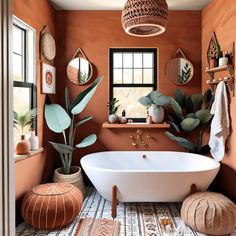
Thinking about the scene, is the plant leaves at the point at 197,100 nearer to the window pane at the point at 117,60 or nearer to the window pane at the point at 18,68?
the window pane at the point at 117,60

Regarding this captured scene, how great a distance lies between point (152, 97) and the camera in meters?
3.68

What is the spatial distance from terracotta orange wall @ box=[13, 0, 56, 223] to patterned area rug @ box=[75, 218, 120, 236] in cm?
73

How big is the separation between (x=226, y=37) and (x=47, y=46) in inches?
92.9

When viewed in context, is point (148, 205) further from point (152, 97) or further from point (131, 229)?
point (152, 97)

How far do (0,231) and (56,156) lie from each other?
3.07 metres

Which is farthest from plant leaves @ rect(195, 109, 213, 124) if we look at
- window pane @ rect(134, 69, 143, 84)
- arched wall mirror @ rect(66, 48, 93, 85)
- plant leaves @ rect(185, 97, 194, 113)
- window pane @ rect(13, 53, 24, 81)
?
window pane @ rect(13, 53, 24, 81)

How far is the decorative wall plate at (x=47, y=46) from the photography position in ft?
10.8

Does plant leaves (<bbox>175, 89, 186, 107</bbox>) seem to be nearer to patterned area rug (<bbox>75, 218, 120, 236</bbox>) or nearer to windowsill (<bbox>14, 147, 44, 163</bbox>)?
patterned area rug (<bbox>75, 218, 120, 236</bbox>)

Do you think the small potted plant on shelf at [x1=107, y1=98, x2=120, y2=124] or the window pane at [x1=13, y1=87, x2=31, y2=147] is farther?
the small potted plant on shelf at [x1=107, y1=98, x2=120, y2=124]

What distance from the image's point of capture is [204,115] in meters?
3.47

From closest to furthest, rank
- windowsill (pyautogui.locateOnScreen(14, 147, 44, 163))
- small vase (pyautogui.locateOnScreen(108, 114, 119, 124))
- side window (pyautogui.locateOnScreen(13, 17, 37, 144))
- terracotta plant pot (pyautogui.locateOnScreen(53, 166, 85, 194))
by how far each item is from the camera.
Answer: windowsill (pyautogui.locateOnScreen(14, 147, 44, 163))
side window (pyautogui.locateOnScreen(13, 17, 37, 144))
terracotta plant pot (pyautogui.locateOnScreen(53, 166, 85, 194))
small vase (pyautogui.locateOnScreen(108, 114, 119, 124))

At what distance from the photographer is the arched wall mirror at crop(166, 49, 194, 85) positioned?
3863 mm

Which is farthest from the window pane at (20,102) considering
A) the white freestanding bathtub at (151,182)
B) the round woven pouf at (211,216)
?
the round woven pouf at (211,216)

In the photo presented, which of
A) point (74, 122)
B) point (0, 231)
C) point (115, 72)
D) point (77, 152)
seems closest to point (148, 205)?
point (77, 152)
